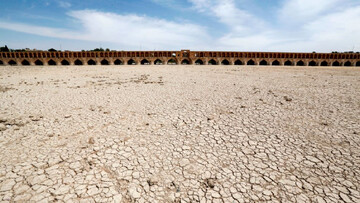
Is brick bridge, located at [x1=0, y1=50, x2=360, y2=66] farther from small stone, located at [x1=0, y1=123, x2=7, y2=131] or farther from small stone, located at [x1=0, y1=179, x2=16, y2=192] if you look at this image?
small stone, located at [x1=0, y1=179, x2=16, y2=192]

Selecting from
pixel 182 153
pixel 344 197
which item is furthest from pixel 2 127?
pixel 344 197

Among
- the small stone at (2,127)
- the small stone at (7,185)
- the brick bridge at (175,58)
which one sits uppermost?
the brick bridge at (175,58)

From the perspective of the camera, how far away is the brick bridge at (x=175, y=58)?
39125 mm

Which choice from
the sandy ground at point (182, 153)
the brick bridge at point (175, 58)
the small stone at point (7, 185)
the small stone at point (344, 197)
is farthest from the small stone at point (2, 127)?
the brick bridge at point (175, 58)

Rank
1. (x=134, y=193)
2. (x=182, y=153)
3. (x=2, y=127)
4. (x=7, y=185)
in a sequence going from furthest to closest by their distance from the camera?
(x=2, y=127), (x=182, y=153), (x=7, y=185), (x=134, y=193)

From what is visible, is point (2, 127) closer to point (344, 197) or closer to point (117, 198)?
point (117, 198)

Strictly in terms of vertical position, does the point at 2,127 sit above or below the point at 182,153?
above

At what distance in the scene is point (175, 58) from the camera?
138 ft

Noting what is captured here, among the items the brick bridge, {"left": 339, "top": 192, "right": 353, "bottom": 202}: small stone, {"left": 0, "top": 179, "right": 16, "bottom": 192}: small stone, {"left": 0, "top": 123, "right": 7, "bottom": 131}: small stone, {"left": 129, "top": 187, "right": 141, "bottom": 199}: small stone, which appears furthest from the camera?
the brick bridge

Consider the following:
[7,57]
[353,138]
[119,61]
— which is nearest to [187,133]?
[353,138]

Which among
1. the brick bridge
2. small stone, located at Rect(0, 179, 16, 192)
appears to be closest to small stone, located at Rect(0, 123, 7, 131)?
small stone, located at Rect(0, 179, 16, 192)

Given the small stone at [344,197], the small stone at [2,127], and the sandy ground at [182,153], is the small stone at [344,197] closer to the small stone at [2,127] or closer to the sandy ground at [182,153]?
the sandy ground at [182,153]

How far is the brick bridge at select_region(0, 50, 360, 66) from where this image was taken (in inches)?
1540

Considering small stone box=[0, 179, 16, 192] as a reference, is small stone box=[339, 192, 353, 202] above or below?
above
